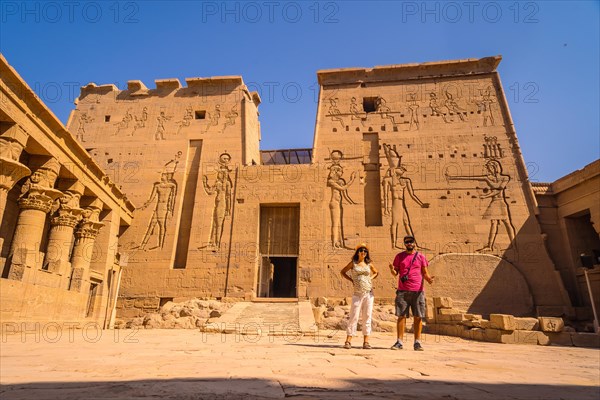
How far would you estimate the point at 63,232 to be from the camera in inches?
448

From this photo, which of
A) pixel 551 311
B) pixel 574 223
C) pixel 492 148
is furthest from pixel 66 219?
pixel 574 223

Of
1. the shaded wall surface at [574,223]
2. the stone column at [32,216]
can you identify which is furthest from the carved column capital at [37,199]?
the shaded wall surface at [574,223]

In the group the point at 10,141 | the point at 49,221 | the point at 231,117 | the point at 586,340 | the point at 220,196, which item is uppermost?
the point at 231,117

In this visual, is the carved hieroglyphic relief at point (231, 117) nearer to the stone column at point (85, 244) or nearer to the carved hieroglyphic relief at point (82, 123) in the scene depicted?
the stone column at point (85, 244)

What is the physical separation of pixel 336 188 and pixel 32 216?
35.3 feet

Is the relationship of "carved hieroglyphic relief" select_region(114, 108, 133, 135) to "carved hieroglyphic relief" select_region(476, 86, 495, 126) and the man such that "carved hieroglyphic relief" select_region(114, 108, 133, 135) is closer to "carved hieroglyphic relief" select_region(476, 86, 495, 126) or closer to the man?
the man

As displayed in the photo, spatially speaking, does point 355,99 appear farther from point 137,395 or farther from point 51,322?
point 137,395

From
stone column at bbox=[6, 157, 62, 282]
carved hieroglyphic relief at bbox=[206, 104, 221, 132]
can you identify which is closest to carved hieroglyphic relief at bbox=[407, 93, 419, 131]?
carved hieroglyphic relief at bbox=[206, 104, 221, 132]

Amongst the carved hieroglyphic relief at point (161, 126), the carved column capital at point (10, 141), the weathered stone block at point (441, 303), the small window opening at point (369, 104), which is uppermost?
the small window opening at point (369, 104)

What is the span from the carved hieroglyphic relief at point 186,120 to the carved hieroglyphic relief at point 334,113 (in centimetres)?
681

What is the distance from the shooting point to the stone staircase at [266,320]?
8.34m

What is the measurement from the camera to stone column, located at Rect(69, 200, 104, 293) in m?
11.9

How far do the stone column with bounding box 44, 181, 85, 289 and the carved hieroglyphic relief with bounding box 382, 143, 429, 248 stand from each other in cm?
1149

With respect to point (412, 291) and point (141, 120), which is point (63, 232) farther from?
point (412, 291)
